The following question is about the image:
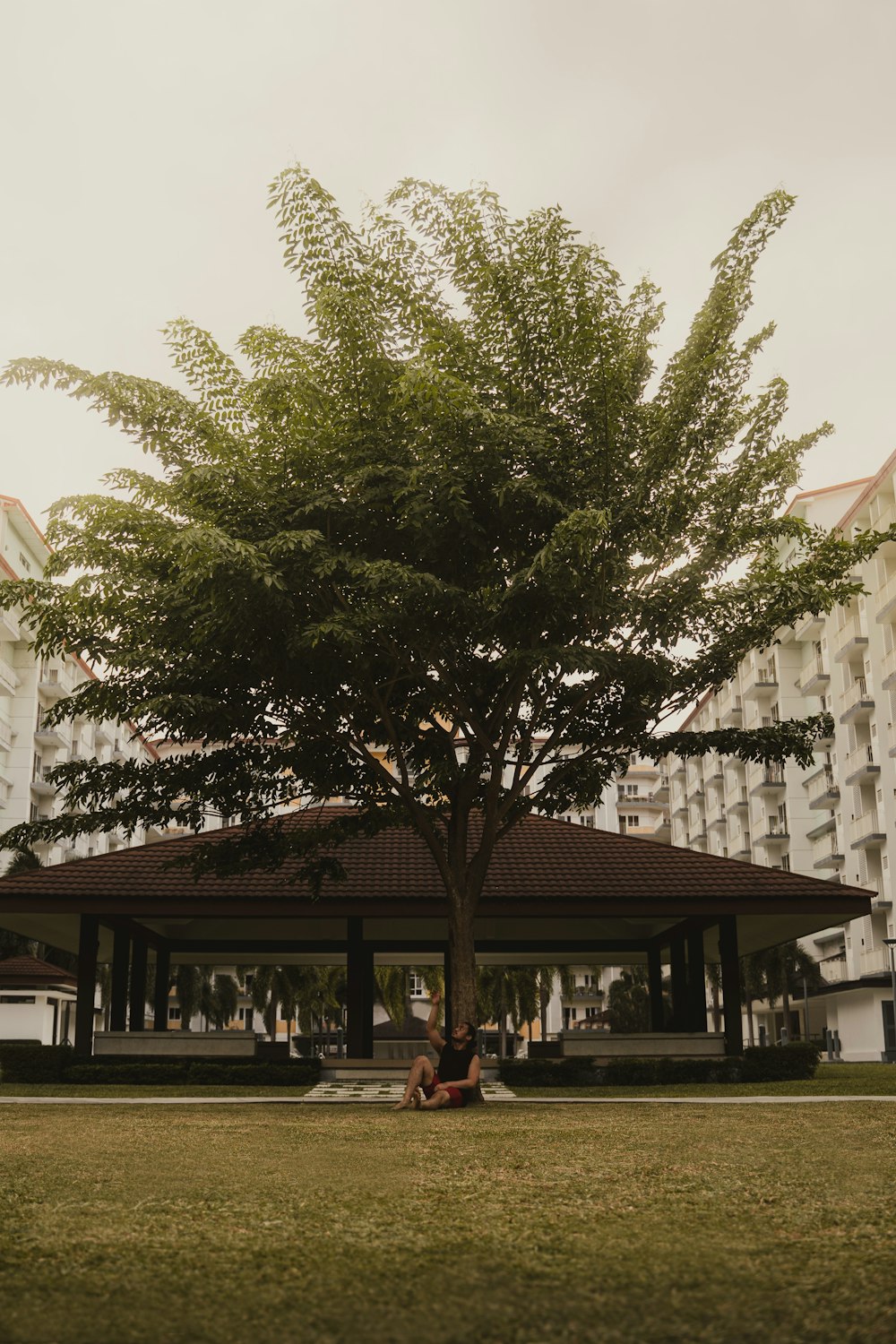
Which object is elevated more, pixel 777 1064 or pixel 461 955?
pixel 461 955

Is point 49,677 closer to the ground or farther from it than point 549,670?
farther from it

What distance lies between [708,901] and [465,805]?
7418mm

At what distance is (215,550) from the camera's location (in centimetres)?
1336

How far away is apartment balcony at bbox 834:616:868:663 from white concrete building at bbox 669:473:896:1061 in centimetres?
9

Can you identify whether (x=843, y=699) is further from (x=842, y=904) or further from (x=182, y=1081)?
(x=182, y=1081)

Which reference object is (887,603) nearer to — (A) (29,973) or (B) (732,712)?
(B) (732,712)

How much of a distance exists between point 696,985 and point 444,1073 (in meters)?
13.4

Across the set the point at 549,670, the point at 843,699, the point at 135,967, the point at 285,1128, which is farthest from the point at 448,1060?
the point at 843,699

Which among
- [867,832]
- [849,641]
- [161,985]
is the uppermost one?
[849,641]

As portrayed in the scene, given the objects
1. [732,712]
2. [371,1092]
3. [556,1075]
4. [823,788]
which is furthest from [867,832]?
[371,1092]

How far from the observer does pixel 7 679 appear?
208ft

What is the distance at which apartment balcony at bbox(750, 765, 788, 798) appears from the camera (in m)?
73.9

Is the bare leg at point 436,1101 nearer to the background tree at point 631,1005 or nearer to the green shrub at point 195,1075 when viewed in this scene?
the green shrub at point 195,1075

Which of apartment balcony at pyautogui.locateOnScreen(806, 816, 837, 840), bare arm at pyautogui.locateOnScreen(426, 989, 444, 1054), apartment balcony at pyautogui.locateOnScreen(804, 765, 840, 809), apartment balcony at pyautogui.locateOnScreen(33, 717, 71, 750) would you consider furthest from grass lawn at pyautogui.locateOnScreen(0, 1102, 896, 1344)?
apartment balcony at pyautogui.locateOnScreen(33, 717, 71, 750)
